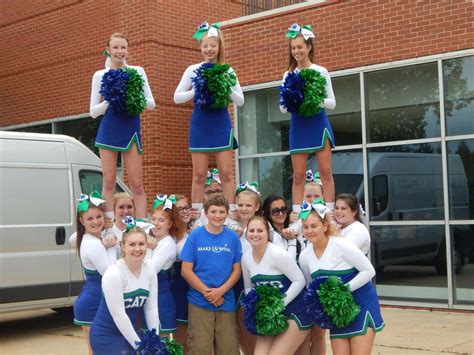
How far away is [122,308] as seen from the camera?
490 centimetres

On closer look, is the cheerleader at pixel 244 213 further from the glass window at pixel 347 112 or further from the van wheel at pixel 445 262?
the glass window at pixel 347 112

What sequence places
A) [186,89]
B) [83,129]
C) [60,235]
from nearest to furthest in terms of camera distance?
[186,89], [60,235], [83,129]

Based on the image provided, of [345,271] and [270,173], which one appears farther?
[270,173]

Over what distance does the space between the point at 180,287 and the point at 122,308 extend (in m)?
1.00

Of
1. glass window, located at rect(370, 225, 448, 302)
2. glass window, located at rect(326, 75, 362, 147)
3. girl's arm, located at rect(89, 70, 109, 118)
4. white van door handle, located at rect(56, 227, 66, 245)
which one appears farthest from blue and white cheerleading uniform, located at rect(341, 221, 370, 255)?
glass window, located at rect(326, 75, 362, 147)

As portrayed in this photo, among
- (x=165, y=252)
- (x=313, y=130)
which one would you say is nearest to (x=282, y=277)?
(x=165, y=252)

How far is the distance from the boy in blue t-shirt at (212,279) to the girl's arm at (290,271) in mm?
331

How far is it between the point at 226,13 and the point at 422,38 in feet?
15.2

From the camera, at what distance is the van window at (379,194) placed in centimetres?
1077

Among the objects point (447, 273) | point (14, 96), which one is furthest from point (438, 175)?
point (14, 96)

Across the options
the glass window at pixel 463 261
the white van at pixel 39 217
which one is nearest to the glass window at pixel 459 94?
the glass window at pixel 463 261

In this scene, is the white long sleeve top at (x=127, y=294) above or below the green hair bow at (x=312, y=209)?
below

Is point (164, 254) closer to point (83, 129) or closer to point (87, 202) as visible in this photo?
point (87, 202)

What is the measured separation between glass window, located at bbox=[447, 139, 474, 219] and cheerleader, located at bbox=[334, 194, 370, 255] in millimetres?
4873
